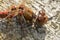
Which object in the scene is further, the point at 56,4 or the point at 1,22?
the point at 56,4

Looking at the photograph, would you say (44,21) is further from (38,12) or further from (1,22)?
(1,22)

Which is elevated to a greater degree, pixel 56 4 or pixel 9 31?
pixel 56 4

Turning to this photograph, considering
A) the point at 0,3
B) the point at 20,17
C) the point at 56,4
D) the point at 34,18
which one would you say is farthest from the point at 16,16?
the point at 56,4

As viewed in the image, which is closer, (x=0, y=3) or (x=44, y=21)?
(x=44, y=21)

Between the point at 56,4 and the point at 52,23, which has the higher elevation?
the point at 56,4

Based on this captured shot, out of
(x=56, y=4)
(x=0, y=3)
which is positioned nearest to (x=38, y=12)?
(x=56, y=4)

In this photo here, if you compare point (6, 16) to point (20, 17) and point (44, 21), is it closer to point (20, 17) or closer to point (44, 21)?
point (20, 17)

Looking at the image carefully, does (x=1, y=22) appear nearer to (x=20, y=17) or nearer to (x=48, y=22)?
(x=20, y=17)
